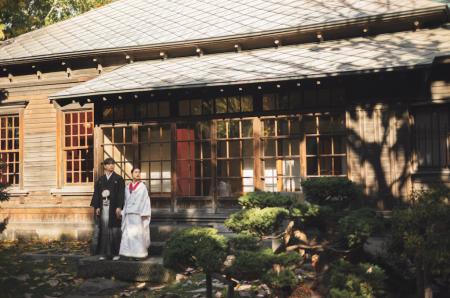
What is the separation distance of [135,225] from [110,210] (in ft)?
2.27

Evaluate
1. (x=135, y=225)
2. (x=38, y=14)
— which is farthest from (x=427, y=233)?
(x=38, y=14)

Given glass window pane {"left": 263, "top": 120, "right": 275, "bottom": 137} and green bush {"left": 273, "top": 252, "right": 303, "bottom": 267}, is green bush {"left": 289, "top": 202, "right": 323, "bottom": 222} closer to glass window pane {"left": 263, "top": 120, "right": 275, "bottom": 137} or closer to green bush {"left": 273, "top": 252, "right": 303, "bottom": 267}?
green bush {"left": 273, "top": 252, "right": 303, "bottom": 267}

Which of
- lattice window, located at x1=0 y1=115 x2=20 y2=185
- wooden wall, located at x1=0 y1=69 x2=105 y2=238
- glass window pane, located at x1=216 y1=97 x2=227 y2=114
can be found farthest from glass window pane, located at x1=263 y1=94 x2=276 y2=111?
lattice window, located at x1=0 y1=115 x2=20 y2=185

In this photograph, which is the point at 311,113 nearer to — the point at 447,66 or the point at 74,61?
the point at 447,66

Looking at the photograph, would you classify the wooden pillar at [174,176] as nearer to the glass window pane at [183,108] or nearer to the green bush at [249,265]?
the glass window pane at [183,108]

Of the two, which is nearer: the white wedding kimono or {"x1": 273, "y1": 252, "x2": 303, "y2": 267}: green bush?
{"x1": 273, "y1": 252, "x2": 303, "y2": 267}: green bush

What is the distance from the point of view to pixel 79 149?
1599cm

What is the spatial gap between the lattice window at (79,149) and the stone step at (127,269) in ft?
18.3

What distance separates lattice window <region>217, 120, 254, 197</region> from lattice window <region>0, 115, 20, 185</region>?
678 centimetres

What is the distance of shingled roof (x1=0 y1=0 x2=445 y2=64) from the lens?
1372cm

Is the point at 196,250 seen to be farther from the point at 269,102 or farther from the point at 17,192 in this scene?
the point at 17,192

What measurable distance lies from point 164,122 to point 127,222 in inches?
145

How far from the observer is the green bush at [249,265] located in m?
6.98

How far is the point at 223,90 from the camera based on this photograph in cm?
1296
